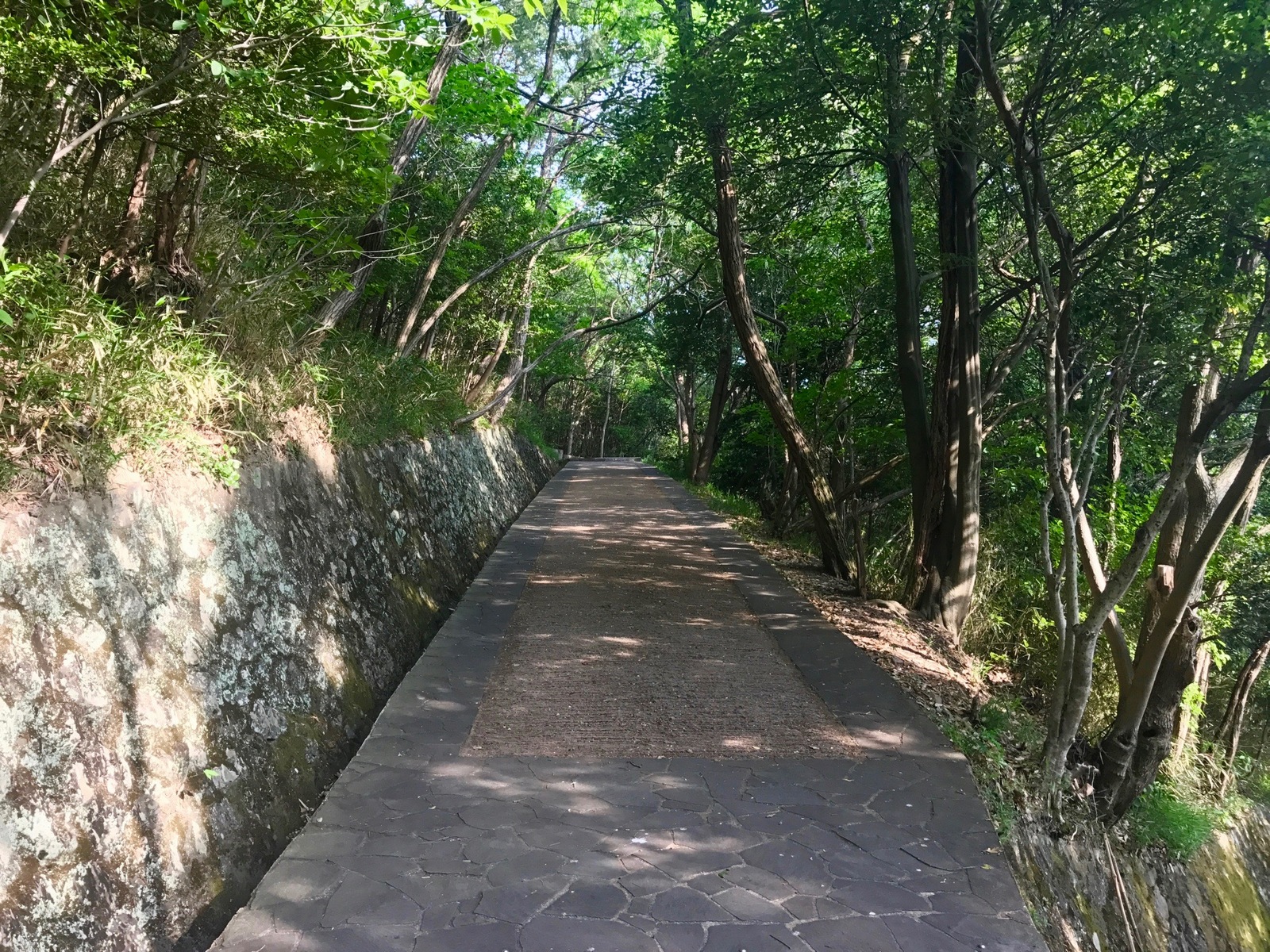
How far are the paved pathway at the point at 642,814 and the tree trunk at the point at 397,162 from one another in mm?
3227

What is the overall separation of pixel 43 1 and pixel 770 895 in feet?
13.9

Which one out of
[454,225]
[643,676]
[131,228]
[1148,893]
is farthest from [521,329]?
[1148,893]

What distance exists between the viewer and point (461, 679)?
16.7ft

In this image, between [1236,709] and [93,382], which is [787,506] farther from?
[93,382]

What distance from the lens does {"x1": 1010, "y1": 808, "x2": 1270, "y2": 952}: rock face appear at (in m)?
3.74

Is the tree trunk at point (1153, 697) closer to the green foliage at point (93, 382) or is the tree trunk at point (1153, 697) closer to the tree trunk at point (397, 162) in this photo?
the green foliage at point (93, 382)

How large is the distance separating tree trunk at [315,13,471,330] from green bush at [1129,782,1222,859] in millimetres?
6981

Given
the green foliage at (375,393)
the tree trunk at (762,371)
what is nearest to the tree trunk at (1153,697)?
the tree trunk at (762,371)

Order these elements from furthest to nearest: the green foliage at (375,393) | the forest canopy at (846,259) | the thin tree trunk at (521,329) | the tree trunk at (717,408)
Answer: the tree trunk at (717,408) → the thin tree trunk at (521,329) → the green foliage at (375,393) → the forest canopy at (846,259)

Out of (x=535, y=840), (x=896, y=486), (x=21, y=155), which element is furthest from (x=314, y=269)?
(x=896, y=486)

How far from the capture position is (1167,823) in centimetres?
552

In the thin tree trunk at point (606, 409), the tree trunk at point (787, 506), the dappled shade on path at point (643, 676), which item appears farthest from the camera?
the thin tree trunk at point (606, 409)

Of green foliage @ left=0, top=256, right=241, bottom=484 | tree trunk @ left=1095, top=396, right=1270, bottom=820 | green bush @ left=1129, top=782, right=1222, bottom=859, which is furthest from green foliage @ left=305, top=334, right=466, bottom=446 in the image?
green bush @ left=1129, top=782, right=1222, bottom=859

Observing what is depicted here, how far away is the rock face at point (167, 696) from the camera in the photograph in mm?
2445
